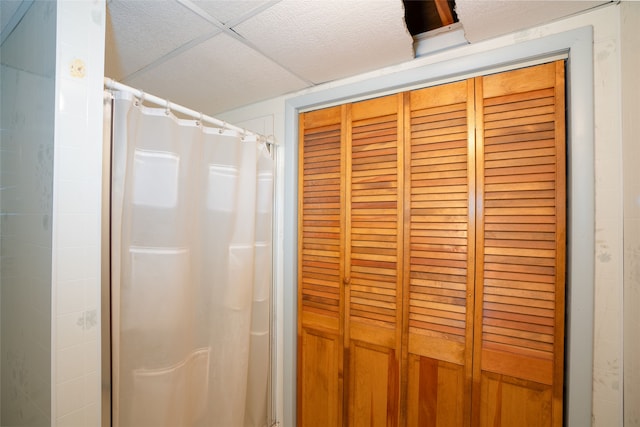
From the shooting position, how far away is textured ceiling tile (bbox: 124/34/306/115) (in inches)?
41.3

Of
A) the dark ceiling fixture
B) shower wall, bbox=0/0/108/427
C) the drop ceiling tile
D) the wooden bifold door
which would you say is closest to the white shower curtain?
shower wall, bbox=0/0/108/427

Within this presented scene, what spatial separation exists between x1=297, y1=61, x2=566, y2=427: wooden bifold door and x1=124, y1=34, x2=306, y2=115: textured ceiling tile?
0.87 feet

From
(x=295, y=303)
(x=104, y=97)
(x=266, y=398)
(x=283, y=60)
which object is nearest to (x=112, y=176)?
(x=104, y=97)

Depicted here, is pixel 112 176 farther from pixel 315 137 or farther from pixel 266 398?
pixel 266 398

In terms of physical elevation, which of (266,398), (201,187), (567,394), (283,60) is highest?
(283,60)

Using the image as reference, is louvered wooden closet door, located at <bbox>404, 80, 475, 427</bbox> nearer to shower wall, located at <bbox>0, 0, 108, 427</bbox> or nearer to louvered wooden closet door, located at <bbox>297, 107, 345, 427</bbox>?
louvered wooden closet door, located at <bbox>297, 107, 345, 427</bbox>

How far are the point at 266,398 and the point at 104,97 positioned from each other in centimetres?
138

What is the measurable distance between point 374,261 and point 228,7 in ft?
3.33

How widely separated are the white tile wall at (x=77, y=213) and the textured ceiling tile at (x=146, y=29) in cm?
15

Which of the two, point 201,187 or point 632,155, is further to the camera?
point 201,187

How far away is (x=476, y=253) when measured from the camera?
0.98m

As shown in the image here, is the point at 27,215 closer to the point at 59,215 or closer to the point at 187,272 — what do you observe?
the point at 59,215

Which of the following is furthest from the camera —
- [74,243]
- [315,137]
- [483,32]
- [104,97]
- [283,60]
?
[315,137]

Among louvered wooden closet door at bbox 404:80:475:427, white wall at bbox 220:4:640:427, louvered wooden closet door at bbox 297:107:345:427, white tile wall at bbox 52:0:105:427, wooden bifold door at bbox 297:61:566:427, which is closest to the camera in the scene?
white tile wall at bbox 52:0:105:427
